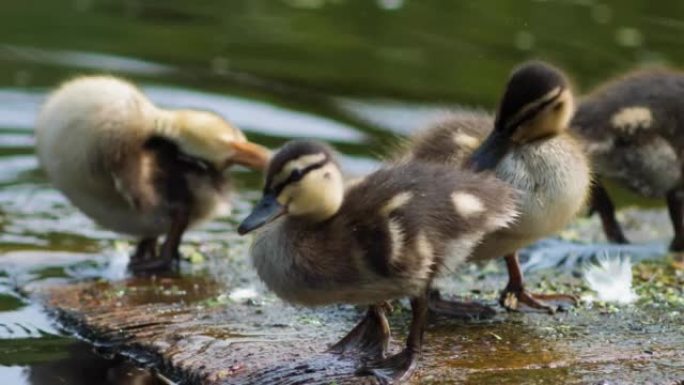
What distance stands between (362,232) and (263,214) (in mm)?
292

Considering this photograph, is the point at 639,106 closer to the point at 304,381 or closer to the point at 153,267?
the point at 153,267

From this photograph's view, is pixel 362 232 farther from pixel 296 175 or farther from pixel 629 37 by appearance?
pixel 629 37

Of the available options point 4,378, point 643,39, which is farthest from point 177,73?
point 4,378

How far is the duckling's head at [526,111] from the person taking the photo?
16.8ft

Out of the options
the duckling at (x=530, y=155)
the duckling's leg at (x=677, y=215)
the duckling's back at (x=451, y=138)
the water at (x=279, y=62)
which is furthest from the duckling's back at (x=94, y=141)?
the duckling's leg at (x=677, y=215)

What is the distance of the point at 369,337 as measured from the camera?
4777 mm

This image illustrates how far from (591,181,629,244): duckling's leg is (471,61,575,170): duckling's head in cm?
163

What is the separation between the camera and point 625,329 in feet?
16.7

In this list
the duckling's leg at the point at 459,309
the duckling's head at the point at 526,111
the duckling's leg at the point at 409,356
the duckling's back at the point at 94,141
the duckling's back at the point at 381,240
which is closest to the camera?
the duckling's back at the point at 381,240

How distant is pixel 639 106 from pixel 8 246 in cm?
277

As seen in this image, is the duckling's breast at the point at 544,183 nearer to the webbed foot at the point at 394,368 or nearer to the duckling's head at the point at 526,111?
the duckling's head at the point at 526,111

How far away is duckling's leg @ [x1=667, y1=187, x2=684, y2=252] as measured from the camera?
6.70 meters

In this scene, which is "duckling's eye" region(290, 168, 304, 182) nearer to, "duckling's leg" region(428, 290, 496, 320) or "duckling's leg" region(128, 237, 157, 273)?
"duckling's leg" region(428, 290, 496, 320)

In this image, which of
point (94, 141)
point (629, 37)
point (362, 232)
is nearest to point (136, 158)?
point (94, 141)
